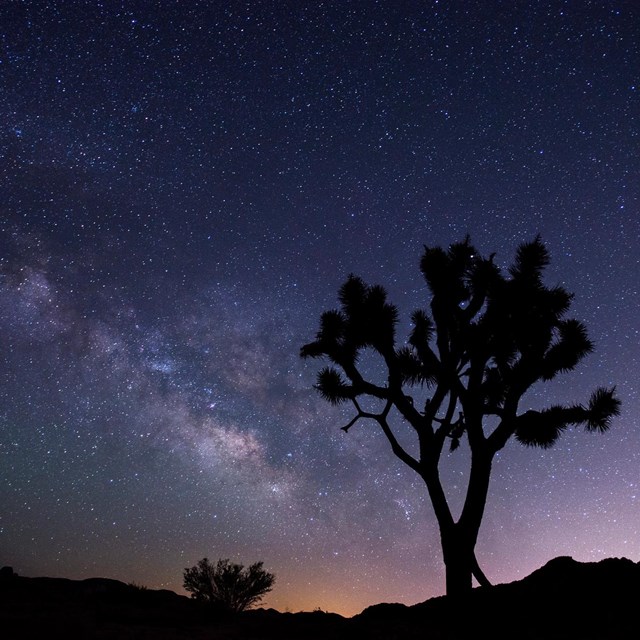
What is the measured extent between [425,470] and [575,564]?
9.99ft

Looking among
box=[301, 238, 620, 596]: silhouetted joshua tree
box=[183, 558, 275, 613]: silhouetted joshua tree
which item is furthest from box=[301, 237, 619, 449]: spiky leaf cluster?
box=[183, 558, 275, 613]: silhouetted joshua tree

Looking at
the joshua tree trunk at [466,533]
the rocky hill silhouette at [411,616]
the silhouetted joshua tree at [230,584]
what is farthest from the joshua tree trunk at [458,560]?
the silhouetted joshua tree at [230,584]

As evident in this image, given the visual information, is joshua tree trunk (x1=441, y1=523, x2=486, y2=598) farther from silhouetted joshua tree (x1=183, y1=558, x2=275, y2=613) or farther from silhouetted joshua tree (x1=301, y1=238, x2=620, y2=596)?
silhouetted joshua tree (x1=183, y1=558, x2=275, y2=613)

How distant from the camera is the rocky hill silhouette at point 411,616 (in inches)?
267

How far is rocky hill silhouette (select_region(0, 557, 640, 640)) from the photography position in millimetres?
6777

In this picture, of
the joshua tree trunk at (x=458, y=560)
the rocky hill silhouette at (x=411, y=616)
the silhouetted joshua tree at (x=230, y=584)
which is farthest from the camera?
the silhouetted joshua tree at (x=230, y=584)

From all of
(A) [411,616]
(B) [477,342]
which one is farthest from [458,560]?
(B) [477,342]

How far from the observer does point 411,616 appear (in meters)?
7.91

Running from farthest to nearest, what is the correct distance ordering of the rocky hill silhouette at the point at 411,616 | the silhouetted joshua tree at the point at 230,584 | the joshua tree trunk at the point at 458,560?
the silhouetted joshua tree at the point at 230,584
the joshua tree trunk at the point at 458,560
the rocky hill silhouette at the point at 411,616

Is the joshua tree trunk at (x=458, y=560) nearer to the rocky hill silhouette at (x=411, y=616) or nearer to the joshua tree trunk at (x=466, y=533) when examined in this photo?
the joshua tree trunk at (x=466, y=533)

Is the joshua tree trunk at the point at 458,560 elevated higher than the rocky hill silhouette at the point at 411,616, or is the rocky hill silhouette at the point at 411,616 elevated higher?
the joshua tree trunk at the point at 458,560

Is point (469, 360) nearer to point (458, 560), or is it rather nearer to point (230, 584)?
point (458, 560)

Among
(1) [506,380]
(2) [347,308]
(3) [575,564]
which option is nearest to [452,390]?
(1) [506,380]

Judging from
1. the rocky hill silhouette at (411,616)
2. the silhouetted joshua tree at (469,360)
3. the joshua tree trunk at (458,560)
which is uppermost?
the silhouetted joshua tree at (469,360)
